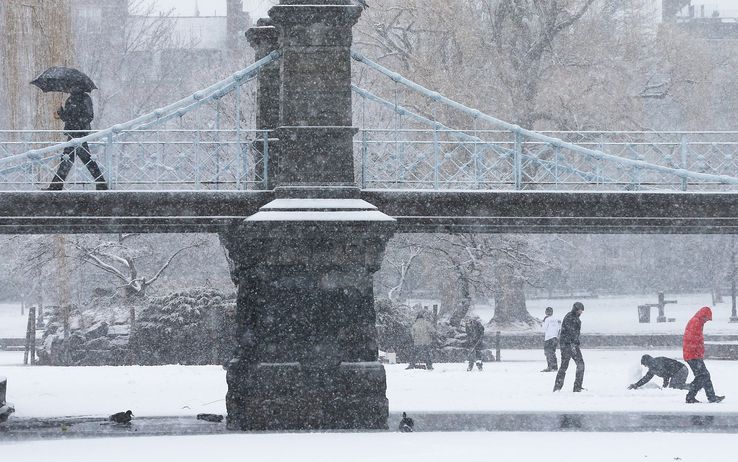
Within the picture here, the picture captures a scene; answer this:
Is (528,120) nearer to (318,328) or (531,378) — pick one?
(531,378)

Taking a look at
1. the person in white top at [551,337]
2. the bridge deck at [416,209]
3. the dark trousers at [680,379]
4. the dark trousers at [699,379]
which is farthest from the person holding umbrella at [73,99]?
the person in white top at [551,337]

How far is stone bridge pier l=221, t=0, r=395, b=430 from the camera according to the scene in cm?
1472

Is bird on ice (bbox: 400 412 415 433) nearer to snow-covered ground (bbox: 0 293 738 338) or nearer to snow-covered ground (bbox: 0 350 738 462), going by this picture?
snow-covered ground (bbox: 0 350 738 462)

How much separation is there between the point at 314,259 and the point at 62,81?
4555 mm

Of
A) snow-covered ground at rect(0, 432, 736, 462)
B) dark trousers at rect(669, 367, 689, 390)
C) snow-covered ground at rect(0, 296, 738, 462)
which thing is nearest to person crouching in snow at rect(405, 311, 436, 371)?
snow-covered ground at rect(0, 296, 738, 462)

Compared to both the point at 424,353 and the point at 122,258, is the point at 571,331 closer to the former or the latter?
the point at 424,353

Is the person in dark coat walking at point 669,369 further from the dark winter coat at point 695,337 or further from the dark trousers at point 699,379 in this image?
the dark winter coat at point 695,337

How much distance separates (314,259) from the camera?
14.8 m

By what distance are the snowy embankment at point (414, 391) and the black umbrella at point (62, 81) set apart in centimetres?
440

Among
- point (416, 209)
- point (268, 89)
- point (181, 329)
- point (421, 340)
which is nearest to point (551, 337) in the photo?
point (421, 340)

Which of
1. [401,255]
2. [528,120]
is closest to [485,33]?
[528,120]

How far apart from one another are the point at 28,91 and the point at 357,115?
644 inches

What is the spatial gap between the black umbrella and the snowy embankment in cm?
440

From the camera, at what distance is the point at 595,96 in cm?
3350
